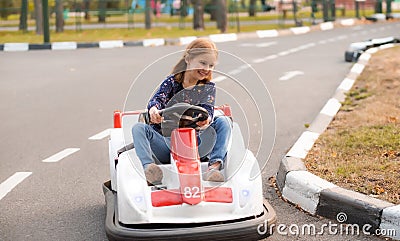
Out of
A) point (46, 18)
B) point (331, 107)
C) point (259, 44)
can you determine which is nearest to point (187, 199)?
point (331, 107)

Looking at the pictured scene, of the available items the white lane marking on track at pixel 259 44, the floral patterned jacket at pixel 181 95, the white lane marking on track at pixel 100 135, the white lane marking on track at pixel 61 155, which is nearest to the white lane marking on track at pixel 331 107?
the white lane marking on track at pixel 100 135

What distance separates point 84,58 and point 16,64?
152 centimetres

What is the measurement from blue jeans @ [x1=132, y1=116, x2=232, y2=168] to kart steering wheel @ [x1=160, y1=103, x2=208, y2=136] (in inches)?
3.2

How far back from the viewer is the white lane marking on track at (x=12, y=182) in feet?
18.4

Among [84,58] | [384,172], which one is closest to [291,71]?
[84,58]

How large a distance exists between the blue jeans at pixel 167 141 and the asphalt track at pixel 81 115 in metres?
0.19

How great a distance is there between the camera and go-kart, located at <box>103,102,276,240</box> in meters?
3.97

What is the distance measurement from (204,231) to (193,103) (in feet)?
3.02

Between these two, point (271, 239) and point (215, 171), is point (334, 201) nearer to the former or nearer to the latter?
point (271, 239)

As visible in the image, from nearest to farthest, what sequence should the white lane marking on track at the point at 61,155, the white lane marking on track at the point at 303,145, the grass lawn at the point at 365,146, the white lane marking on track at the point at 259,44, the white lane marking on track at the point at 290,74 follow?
the grass lawn at the point at 365,146
the white lane marking on track at the point at 303,145
the white lane marking on track at the point at 61,155
the white lane marking on track at the point at 290,74
the white lane marking on track at the point at 259,44

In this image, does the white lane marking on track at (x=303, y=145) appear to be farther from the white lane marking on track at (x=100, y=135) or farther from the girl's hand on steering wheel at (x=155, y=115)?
the white lane marking on track at (x=100, y=135)

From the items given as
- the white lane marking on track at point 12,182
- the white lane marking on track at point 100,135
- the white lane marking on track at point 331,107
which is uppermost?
the white lane marking on track at point 331,107

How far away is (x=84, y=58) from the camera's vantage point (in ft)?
52.3

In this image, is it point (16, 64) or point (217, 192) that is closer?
point (217, 192)
